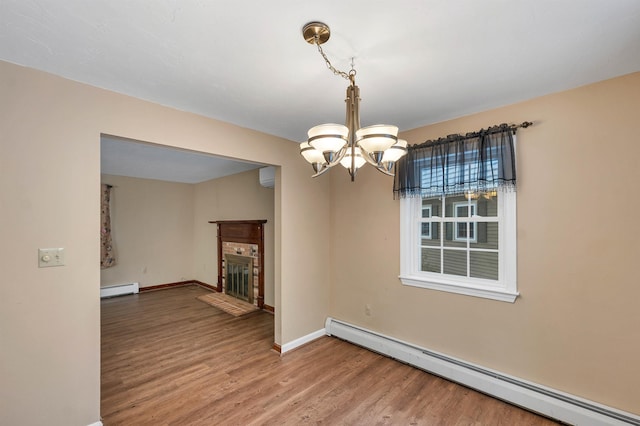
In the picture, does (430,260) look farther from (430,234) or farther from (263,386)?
(263,386)

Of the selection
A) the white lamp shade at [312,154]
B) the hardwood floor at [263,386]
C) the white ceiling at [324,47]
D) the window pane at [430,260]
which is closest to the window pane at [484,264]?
the window pane at [430,260]

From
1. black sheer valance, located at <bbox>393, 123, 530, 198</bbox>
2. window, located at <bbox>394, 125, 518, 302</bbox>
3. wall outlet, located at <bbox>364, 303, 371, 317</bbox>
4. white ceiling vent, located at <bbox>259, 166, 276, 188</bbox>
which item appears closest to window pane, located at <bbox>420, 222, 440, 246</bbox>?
window, located at <bbox>394, 125, 518, 302</bbox>

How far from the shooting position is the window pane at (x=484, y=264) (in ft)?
8.40

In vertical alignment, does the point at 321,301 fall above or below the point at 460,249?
below

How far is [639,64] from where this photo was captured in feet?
5.98

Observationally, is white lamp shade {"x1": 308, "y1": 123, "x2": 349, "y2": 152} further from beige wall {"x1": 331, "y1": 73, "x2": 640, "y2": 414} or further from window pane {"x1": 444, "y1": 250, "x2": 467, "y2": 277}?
window pane {"x1": 444, "y1": 250, "x2": 467, "y2": 277}

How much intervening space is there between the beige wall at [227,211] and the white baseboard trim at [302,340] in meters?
1.38

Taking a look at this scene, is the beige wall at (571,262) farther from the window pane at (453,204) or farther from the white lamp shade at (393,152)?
the white lamp shade at (393,152)

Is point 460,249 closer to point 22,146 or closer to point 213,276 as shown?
point 22,146

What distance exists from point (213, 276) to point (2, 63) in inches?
202

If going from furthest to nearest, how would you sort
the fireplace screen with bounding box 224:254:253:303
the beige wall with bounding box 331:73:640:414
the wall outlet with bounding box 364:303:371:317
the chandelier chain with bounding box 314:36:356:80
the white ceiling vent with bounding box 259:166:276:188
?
1. the fireplace screen with bounding box 224:254:253:303
2. the white ceiling vent with bounding box 259:166:276:188
3. the wall outlet with bounding box 364:303:371:317
4. the beige wall with bounding box 331:73:640:414
5. the chandelier chain with bounding box 314:36:356:80

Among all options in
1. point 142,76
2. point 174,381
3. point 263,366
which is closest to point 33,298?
point 174,381

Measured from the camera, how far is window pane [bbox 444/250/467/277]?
276 cm

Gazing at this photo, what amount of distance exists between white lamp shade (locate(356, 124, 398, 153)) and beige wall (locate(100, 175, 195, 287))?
6.18 meters
